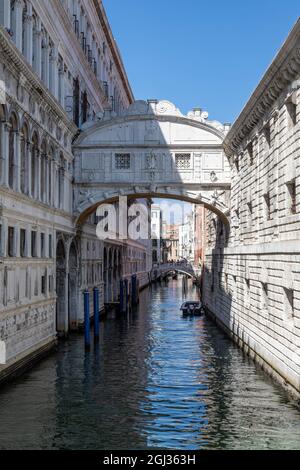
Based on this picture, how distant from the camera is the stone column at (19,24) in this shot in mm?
18547

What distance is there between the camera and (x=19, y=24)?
61.7 ft

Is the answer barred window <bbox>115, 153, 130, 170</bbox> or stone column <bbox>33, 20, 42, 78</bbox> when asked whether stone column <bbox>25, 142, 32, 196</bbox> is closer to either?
stone column <bbox>33, 20, 42, 78</bbox>

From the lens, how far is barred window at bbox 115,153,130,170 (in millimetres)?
26625

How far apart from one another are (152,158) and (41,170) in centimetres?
598

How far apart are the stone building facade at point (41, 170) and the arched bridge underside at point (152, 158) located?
82 centimetres

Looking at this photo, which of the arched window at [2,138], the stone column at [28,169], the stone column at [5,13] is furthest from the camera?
the stone column at [28,169]

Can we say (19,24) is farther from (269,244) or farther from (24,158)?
(269,244)

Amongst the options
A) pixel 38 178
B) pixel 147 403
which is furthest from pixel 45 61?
pixel 147 403

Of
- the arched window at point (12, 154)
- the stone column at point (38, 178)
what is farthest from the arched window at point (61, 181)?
the arched window at point (12, 154)

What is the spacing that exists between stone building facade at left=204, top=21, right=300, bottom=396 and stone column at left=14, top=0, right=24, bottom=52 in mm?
6713

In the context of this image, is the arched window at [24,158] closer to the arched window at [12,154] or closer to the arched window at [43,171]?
the arched window at [12,154]

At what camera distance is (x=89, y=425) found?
529 inches

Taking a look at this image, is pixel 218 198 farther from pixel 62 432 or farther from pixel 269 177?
pixel 62 432

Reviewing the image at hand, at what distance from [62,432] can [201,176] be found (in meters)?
15.3
